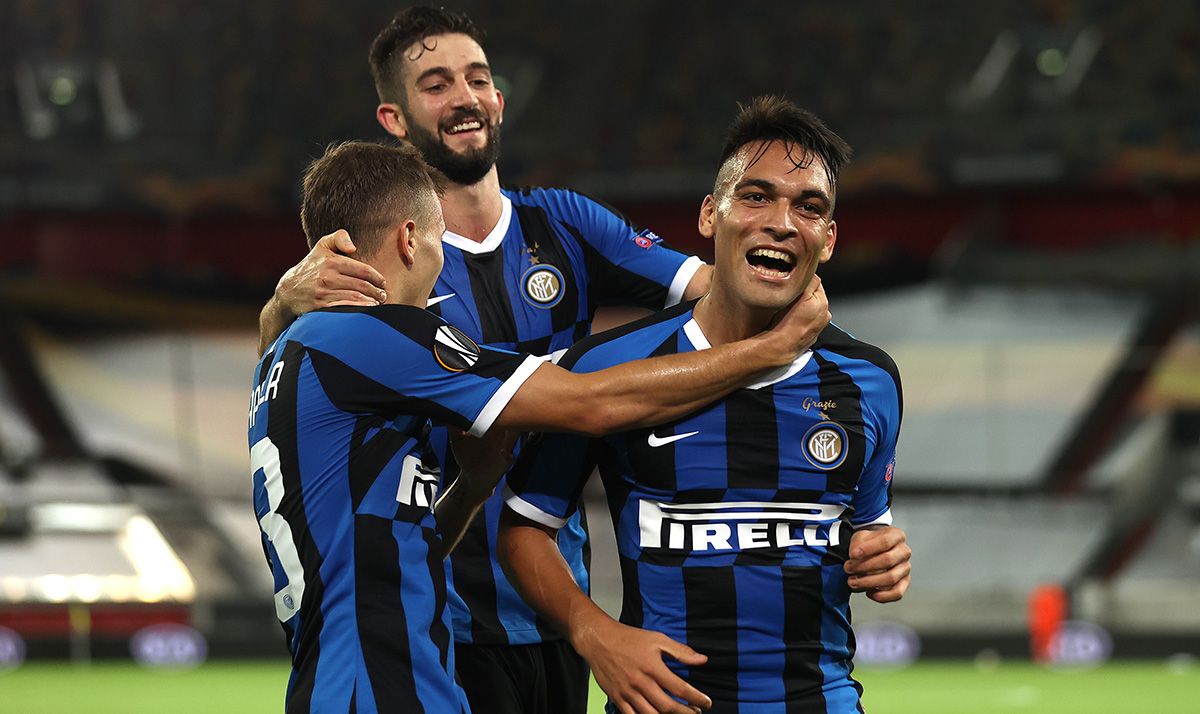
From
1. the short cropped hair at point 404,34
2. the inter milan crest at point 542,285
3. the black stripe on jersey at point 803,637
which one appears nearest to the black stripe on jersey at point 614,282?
the inter milan crest at point 542,285

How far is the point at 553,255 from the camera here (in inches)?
154

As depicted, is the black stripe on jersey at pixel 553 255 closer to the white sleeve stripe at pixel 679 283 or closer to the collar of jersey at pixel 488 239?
the collar of jersey at pixel 488 239

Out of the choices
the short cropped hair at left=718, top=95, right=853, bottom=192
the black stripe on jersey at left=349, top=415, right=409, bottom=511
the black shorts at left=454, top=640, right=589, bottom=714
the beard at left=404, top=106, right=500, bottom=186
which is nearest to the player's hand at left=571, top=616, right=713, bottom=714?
the black stripe on jersey at left=349, top=415, right=409, bottom=511

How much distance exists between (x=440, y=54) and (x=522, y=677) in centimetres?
172

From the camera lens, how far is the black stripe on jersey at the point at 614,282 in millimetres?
3965

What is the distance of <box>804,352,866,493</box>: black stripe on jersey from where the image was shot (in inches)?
111

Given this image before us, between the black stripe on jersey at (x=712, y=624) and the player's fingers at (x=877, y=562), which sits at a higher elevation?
the player's fingers at (x=877, y=562)

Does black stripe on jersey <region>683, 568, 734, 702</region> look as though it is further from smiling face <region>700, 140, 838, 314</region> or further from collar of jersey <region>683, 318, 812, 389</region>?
smiling face <region>700, 140, 838, 314</region>

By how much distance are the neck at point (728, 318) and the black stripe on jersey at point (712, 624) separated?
51 cm

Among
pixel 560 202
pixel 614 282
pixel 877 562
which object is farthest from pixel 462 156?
pixel 877 562

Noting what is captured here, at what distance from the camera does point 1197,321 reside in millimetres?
14148

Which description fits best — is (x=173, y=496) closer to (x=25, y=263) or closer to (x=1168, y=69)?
(x=25, y=263)

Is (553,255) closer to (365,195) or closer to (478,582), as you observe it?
(478,582)

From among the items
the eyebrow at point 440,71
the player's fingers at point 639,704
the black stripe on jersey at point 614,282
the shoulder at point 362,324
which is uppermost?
the eyebrow at point 440,71
